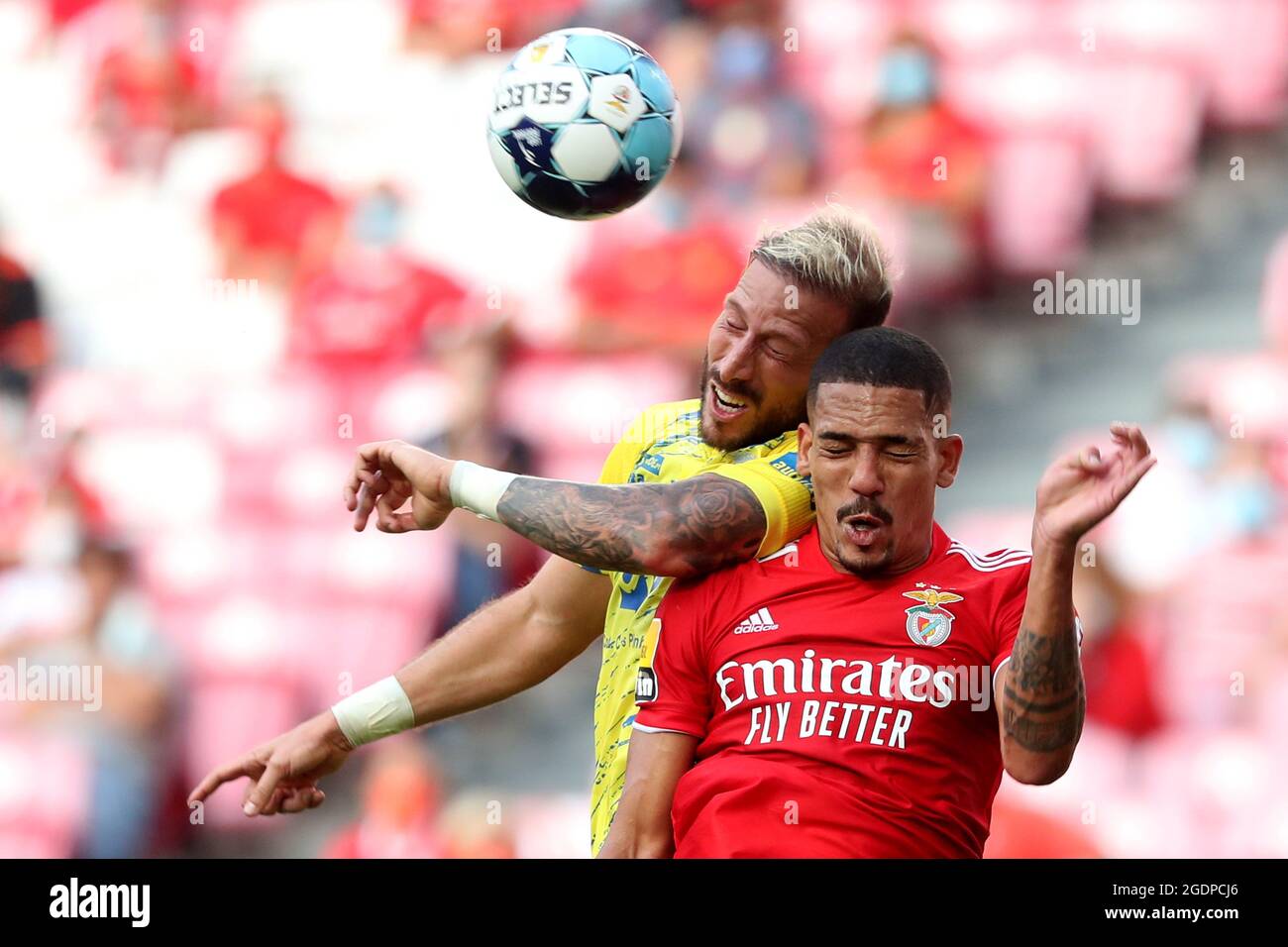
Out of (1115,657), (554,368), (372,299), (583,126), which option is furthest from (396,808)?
(583,126)

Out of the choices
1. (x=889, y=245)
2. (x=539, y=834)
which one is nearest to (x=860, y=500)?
(x=889, y=245)

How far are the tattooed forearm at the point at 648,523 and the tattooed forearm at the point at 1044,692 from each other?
25.7 inches

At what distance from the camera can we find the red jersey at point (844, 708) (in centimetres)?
323

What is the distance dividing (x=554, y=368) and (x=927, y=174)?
1771mm

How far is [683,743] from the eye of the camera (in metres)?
3.43

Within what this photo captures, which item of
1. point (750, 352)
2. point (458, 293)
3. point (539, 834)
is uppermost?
point (458, 293)

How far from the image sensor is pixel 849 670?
3.31 m

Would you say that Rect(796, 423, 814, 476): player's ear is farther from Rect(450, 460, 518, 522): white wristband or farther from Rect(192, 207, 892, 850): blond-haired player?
Rect(450, 460, 518, 522): white wristband

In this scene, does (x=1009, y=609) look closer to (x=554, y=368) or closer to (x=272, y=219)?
(x=554, y=368)

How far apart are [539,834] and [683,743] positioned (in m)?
3.55

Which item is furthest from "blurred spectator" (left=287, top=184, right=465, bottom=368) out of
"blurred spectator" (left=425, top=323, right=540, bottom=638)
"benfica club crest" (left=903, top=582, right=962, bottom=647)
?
"benfica club crest" (left=903, top=582, right=962, bottom=647)

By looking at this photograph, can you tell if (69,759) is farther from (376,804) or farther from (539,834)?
(539,834)

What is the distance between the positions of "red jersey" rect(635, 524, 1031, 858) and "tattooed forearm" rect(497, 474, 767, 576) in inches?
4.7

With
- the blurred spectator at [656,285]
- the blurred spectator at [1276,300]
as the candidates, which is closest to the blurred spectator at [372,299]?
the blurred spectator at [656,285]
